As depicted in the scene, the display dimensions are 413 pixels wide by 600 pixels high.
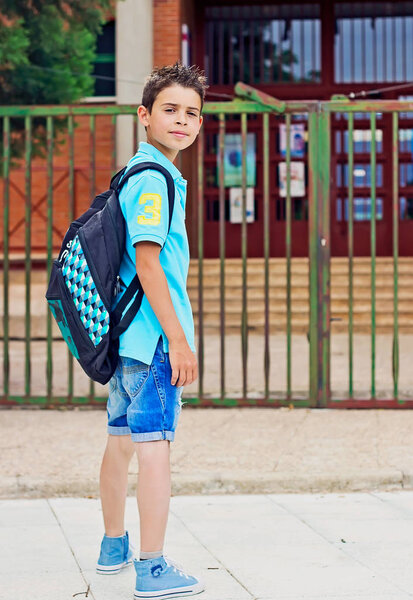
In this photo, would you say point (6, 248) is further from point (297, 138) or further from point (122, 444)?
point (297, 138)

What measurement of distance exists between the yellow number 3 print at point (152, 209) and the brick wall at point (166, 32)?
12.2 meters

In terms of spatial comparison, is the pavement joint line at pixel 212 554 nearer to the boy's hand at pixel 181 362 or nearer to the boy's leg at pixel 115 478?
the boy's leg at pixel 115 478

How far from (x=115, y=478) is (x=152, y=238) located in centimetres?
97

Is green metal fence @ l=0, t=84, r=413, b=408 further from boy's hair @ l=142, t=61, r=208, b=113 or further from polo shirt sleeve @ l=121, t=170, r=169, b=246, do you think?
polo shirt sleeve @ l=121, t=170, r=169, b=246

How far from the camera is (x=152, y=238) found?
356 cm

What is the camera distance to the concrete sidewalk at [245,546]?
386cm

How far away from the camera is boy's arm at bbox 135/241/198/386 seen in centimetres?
358

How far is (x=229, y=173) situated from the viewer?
1652cm

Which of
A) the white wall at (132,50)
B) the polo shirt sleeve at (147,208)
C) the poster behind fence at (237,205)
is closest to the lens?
the polo shirt sleeve at (147,208)

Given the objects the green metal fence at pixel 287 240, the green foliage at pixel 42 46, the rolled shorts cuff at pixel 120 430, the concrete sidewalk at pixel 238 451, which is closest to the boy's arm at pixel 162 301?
the rolled shorts cuff at pixel 120 430

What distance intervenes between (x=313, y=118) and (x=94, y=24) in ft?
8.48

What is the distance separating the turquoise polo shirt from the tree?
5.26m

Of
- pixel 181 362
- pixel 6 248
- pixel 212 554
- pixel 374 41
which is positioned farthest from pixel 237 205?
pixel 181 362

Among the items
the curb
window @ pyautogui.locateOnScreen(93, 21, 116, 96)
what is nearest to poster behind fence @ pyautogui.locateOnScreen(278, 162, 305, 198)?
window @ pyautogui.locateOnScreen(93, 21, 116, 96)
